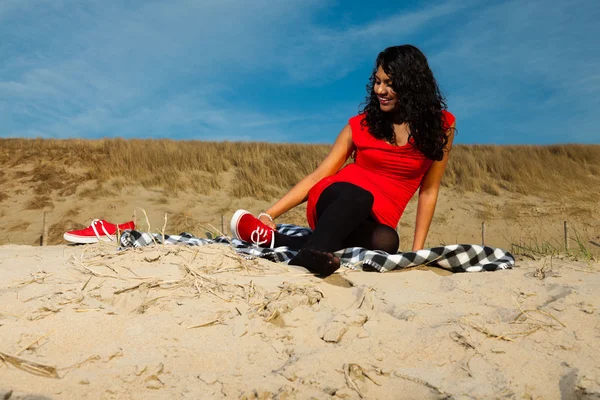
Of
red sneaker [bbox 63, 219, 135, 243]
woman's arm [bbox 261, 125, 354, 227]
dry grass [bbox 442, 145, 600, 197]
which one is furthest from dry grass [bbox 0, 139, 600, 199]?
woman's arm [bbox 261, 125, 354, 227]

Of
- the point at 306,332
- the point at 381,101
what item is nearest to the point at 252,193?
the point at 381,101

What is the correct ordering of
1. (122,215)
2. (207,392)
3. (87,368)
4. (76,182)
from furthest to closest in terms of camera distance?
(76,182) → (122,215) → (87,368) → (207,392)

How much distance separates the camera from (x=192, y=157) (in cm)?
1473

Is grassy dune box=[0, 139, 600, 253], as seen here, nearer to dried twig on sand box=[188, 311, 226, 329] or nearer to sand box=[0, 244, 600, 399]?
sand box=[0, 244, 600, 399]

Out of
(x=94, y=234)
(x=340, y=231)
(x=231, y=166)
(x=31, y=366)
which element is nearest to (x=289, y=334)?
(x=31, y=366)

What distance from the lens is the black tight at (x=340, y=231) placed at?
91.7 inches

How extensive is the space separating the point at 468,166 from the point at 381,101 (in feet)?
41.6

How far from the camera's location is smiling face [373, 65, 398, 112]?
10.1 feet

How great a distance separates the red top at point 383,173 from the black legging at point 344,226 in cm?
12

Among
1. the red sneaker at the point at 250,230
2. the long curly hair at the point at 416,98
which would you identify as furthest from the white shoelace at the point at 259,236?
the long curly hair at the point at 416,98

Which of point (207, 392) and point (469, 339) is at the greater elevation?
point (469, 339)

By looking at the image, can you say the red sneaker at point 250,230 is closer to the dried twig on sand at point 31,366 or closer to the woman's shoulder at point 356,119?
the woman's shoulder at point 356,119

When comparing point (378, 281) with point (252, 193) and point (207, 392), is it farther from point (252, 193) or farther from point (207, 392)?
point (252, 193)

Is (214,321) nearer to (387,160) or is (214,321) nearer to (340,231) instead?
(340,231)
